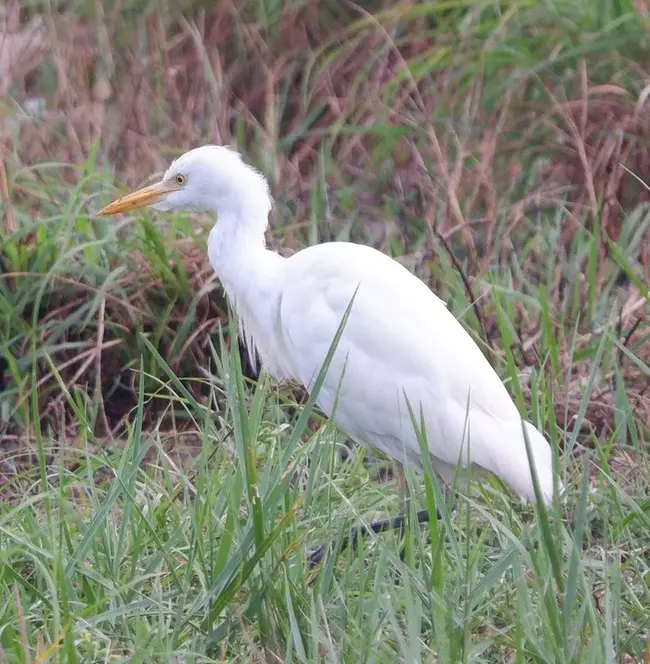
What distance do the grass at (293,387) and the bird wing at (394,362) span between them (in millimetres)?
100

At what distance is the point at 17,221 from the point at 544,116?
5.01 feet

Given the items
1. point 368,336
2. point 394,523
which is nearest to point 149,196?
point 368,336

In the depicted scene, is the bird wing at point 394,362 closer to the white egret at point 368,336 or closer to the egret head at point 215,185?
the white egret at point 368,336

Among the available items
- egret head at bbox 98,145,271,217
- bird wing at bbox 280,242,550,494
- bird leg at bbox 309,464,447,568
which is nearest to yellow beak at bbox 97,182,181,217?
egret head at bbox 98,145,271,217

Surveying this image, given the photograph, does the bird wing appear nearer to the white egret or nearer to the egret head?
the white egret

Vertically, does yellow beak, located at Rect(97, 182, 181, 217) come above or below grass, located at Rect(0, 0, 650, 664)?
above

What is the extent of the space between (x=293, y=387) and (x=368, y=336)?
66 cm

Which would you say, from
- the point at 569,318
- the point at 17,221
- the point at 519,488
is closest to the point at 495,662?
the point at 519,488

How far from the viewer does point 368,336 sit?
8.66 feet

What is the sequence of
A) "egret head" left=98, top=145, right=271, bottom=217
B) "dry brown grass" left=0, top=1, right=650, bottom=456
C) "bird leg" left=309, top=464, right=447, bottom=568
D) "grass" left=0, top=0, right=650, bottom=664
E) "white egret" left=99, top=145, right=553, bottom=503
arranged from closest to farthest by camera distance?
"grass" left=0, top=0, right=650, bottom=664, "bird leg" left=309, top=464, right=447, bottom=568, "white egret" left=99, top=145, right=553, bottom=503, "egret head" left=98, top=145, right=271, bottom=217, "dry brown grass" left=0, top=1, right=650, bottom=456

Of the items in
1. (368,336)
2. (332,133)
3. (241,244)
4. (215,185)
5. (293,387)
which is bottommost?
(293,387)

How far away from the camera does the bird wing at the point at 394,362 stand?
2.57m

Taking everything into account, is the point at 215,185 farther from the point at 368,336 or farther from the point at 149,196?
the point at 368,336

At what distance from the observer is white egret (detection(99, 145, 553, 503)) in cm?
257
